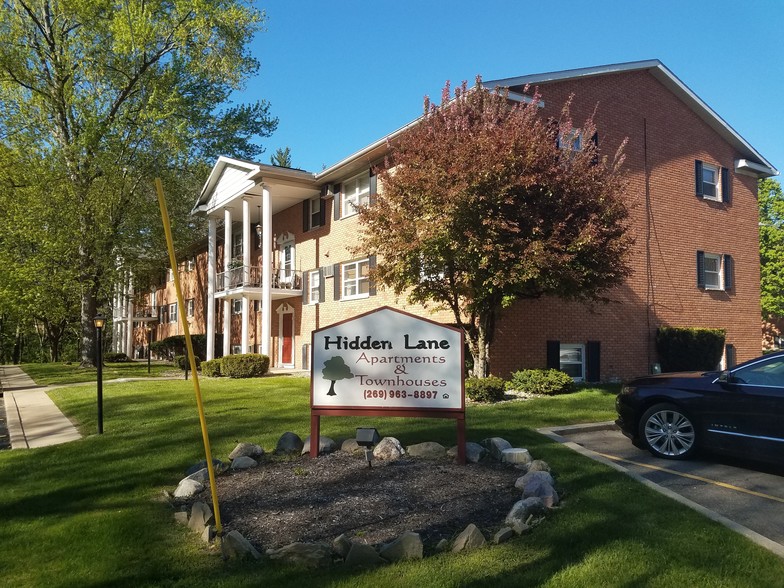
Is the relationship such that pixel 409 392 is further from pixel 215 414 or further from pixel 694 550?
pixel 215 414

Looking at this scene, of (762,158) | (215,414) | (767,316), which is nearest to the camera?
(215,414)

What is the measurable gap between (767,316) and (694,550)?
30.9m

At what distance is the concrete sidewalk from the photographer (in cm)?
955

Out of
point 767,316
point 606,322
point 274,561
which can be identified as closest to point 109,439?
point 274,561

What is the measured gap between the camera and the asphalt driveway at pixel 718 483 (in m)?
5.14

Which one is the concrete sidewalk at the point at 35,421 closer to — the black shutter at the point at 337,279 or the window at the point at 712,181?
the black shutter at the point at 337,279

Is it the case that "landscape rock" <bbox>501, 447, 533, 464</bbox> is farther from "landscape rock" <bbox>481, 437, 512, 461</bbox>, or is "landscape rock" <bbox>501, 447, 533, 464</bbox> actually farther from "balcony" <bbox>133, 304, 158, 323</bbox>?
"balcony" <bbox>133, 304, 158, 323</bbox>

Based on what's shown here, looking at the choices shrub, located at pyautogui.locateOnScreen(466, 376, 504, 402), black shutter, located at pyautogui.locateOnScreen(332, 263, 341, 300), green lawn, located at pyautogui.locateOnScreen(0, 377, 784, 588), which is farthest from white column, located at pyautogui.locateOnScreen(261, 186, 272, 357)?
green lawn, located at pyautogui.locateOnScreen(0, 377, 784, 588)

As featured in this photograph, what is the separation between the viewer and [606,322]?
1673 centimetres

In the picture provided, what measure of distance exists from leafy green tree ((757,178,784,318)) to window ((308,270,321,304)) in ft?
69.7

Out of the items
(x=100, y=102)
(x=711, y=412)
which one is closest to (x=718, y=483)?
(x=711, y=412)

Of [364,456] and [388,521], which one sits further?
[364,456]

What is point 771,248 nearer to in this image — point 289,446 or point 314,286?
point 314,286

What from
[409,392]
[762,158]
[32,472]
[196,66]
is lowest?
[32,472]
